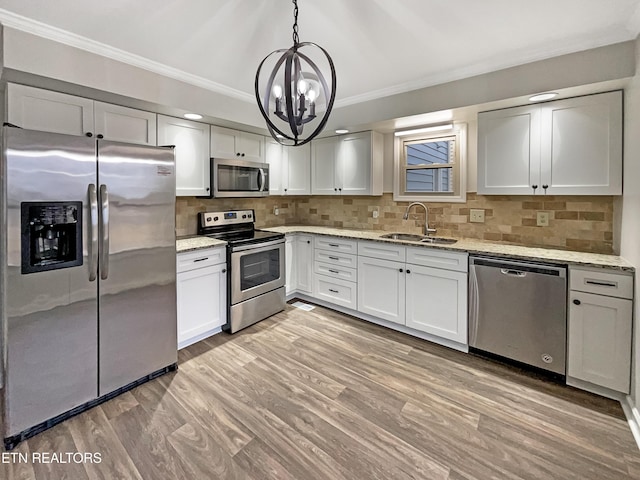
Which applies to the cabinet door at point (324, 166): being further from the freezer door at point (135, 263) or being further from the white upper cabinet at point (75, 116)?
the freezer door at point (135, 263)

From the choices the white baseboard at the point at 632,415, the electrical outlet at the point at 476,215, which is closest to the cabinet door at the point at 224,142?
the electrical outlet at the point at 476,215

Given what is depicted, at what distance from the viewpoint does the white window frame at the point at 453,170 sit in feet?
10.6

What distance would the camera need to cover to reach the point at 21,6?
1795mm

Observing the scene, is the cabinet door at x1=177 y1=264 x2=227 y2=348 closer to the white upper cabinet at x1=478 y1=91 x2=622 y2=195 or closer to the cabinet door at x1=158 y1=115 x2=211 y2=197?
the cabinet door at x1=158 y1=115 x2=211 y2=197

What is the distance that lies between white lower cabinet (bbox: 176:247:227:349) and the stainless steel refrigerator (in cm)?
36

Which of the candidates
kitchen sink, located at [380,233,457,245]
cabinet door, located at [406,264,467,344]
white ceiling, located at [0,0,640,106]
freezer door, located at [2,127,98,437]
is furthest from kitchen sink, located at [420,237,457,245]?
freezer door, located at [2,127,98,437]

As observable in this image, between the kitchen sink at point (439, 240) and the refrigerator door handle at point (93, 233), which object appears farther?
the kitchen sink at point (439, 240)

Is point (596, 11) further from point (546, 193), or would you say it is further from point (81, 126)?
point (81, 126)

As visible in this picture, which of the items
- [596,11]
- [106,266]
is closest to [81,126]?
[106,266]

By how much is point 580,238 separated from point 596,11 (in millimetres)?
1648

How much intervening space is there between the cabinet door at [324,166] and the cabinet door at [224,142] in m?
1.05

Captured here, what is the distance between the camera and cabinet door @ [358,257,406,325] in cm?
309

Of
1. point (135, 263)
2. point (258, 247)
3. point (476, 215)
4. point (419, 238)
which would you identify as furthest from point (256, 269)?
point (476, 215)

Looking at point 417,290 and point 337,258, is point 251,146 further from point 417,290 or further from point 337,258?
point 417,290
